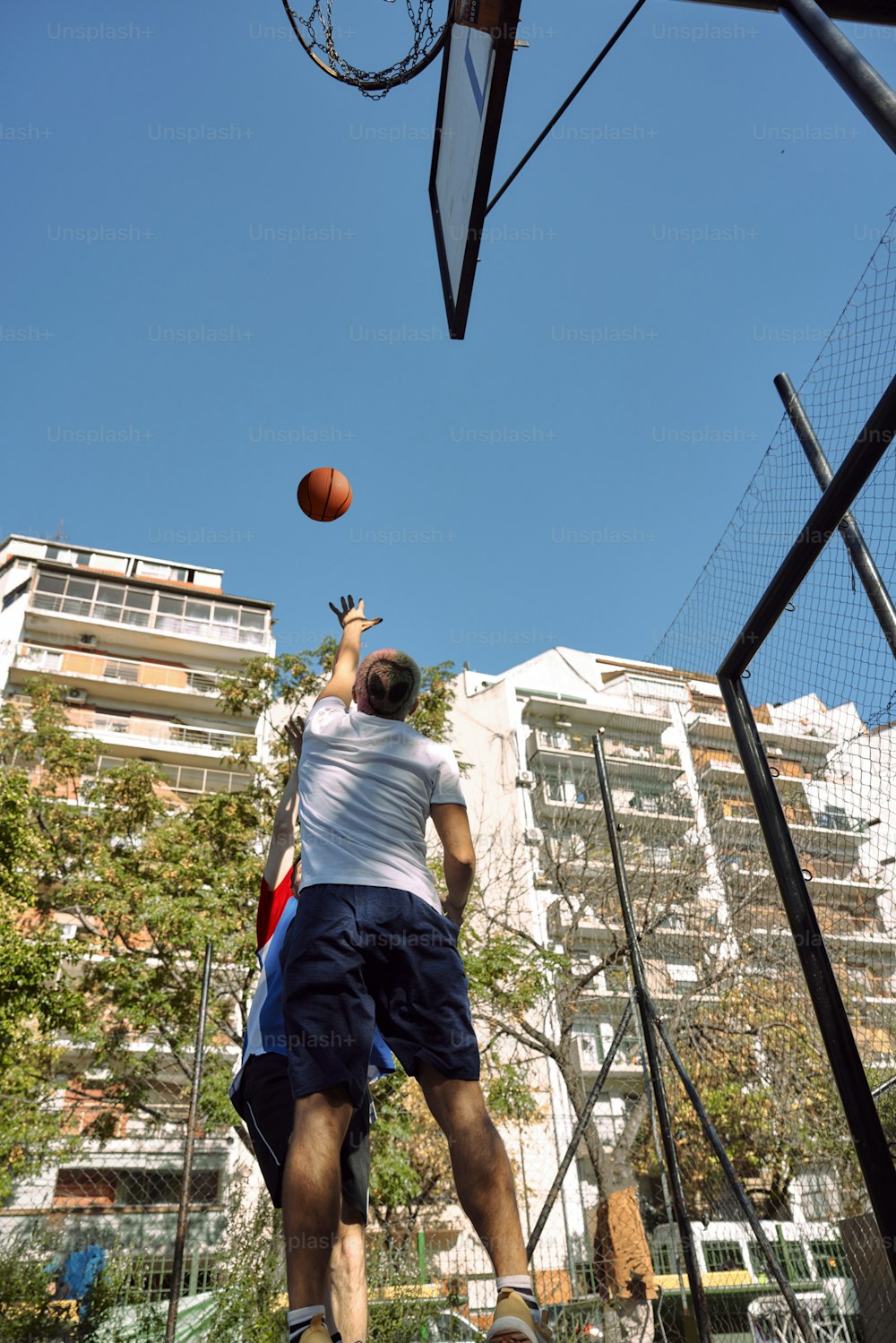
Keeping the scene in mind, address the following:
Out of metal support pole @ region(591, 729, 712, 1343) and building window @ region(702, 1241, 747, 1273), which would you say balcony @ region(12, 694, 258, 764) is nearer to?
building window @ region(702, 1241, 747, 1273)

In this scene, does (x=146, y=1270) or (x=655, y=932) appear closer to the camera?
(x=146, y=1270)

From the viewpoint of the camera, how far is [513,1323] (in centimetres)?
157

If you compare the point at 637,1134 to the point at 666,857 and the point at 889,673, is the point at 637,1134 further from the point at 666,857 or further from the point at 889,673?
the point at 889,673

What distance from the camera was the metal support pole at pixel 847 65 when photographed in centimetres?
240

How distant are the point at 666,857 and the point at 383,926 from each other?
32.5 ft

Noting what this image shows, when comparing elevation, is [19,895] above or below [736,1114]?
above

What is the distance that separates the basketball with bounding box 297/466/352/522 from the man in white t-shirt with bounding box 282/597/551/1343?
2.22 meters

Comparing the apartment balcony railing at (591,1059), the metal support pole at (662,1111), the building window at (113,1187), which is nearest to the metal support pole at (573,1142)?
the metal support pole at (662,1111)

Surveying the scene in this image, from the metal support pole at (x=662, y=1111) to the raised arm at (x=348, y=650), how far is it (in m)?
2.59

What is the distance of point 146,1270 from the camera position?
221 inches

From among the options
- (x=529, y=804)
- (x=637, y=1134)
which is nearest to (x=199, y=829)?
(x=637, y=1134)

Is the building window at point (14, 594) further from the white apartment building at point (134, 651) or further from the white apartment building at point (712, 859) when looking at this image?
the white apartment building at point (712, 859)

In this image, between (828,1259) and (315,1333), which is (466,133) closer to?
(315,1333)

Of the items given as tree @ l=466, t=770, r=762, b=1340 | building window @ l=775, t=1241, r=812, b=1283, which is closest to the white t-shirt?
building window @ l=775, t=1241, r=812, b=1283
